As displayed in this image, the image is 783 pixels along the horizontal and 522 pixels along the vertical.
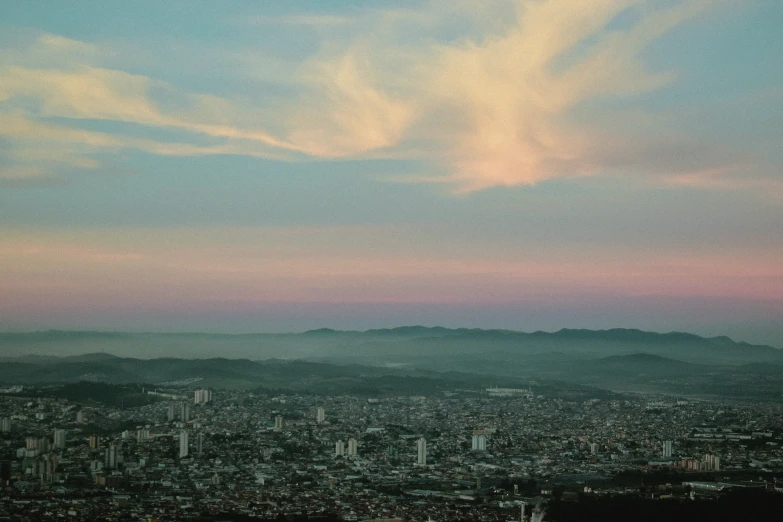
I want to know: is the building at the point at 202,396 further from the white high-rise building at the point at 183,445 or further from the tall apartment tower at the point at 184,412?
the white high-rise building at the point at 183,445

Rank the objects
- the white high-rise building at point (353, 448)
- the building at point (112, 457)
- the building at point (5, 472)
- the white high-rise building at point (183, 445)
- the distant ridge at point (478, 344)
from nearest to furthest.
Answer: the building at point (5, 472), the building at point (112, 457), the white high-rise building at point (183, 445), the white high-rise building at point (353, 448), the distant ridge at point (478, 344)

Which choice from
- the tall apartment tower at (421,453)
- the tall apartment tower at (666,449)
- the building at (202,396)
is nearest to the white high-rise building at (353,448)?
the tall apartment tower at (421,453)

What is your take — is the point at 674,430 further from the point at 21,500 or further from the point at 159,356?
the point at 159,356

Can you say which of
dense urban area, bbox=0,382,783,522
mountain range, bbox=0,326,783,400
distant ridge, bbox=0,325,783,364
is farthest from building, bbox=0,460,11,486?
distant ridge, bbox=0,325,783,364

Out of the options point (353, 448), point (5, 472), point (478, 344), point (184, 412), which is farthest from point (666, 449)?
point (478, 344)

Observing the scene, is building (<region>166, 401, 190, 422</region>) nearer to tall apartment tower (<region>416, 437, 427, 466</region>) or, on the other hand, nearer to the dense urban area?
the dense urban area

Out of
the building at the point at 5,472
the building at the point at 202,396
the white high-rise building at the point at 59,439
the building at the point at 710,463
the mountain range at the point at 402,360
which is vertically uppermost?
the mountain range at the point at 402,360
